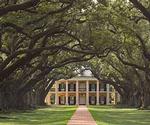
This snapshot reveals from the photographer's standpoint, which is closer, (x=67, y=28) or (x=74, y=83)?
(x=67, y=28)

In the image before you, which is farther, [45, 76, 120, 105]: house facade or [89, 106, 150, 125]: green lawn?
[45, 76, 120, 105]: house facade

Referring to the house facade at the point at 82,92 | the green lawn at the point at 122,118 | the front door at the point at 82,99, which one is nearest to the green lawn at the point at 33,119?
the green lawn at the point at 122,118

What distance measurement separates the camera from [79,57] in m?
48.1

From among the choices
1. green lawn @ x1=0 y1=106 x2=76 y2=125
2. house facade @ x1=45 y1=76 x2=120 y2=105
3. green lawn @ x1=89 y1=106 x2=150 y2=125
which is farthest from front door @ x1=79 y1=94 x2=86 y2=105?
green lawn @ x1=0 y1=106 x2=76 y2=125

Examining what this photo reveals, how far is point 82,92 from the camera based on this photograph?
155500 millimetres

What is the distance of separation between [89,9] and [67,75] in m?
39.9

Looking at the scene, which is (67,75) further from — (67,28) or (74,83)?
(74,83)

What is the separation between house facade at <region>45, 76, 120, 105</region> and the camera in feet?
507

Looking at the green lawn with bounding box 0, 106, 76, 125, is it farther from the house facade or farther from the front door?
the front door

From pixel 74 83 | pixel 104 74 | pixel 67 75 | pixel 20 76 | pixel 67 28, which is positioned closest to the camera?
pixel 67 28

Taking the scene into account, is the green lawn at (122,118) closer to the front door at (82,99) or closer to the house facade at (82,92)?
the house facade at (82,92)

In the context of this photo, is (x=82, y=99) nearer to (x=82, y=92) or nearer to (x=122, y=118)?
(x=82, y=92)

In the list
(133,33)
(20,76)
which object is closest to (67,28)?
(133,33)

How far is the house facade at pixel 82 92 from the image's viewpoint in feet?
507
